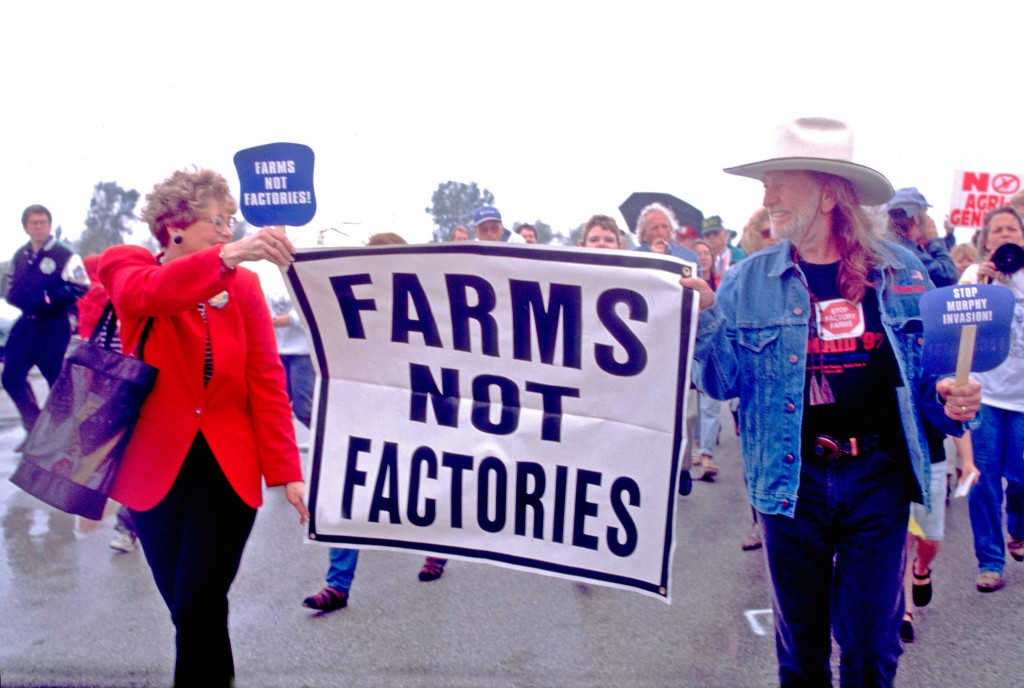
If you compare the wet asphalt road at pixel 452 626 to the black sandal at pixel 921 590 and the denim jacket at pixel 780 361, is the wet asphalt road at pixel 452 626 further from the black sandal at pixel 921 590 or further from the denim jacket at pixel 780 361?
the denim jacket at pixel 780 361

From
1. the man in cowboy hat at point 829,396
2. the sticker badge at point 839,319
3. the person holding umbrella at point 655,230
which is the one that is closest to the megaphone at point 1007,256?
the man in cowboy hat at point 829,396

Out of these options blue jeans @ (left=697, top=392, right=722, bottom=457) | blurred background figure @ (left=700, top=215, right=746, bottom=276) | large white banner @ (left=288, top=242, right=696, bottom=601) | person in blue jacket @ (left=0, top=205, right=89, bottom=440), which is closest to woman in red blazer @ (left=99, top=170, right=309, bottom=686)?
large white banner @ (left=288, top=242, right=696, bottom=601)

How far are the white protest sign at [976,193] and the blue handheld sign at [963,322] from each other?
31.7ft

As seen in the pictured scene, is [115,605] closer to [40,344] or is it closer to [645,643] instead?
[645,643]

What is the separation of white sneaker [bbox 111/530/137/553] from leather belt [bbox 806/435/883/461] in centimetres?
488

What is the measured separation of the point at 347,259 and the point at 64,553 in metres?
4.11

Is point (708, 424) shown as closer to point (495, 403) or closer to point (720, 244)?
point (720, 244)

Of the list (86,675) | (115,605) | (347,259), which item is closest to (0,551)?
(115,605)

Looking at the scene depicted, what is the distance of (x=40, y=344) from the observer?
890 centimetres

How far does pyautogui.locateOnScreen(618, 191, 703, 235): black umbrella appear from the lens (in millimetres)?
12148

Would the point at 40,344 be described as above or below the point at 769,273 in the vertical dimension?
below

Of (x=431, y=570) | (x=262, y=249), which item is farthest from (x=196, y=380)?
(x=431, y=570)

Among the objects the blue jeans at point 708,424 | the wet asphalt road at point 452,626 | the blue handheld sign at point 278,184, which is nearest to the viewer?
the blue handheld sign at point 278,184

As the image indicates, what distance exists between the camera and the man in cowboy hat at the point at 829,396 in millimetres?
2869
